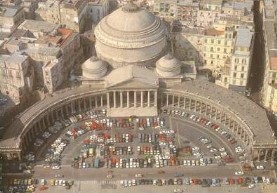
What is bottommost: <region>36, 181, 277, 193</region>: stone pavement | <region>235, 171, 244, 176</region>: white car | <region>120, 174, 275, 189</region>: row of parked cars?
<region>36, 181, 277, 193</region>: stone pavement

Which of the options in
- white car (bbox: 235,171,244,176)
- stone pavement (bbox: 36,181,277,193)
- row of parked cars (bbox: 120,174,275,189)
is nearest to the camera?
stone pavement (bbox: 36,181,277,193)

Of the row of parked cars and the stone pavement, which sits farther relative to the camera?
the row of parked cars

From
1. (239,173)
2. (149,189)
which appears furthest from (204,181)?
(149,189)

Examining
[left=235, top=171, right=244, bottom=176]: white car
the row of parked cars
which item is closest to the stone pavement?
the row of parked cars

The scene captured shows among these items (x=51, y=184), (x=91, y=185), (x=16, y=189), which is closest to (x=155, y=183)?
(x=91, y=185)

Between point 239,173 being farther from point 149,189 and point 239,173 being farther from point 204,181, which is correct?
point 149,189

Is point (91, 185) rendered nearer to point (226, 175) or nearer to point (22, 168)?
point (22, 168)

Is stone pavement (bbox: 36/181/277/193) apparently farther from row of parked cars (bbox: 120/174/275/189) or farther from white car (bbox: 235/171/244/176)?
white car (bbox: 235/171/244/176)

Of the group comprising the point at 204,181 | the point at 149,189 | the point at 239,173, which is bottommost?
the point at 149,189

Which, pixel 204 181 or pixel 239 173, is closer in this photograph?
pixel 204 181

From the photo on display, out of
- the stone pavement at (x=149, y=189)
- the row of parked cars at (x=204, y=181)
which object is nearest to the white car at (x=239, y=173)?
the row of parked cars at (x=204, y=181)

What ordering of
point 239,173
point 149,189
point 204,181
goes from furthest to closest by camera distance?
1. point 239,173
2. point 204,181
3. point 149,189
